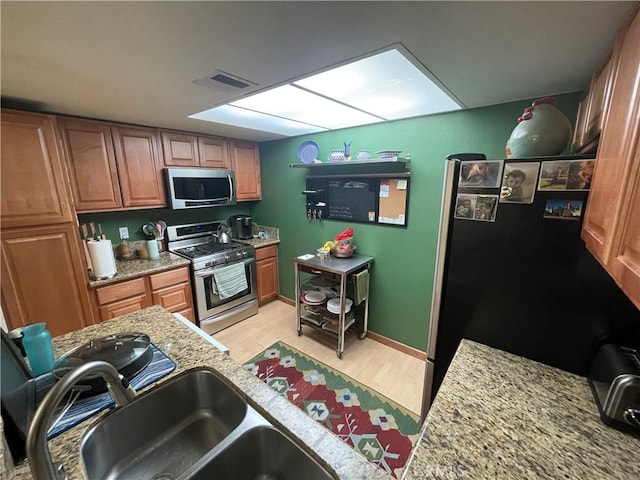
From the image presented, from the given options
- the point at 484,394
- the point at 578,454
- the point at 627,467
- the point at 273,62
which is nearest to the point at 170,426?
the point at 484,394

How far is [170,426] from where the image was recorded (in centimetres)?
97

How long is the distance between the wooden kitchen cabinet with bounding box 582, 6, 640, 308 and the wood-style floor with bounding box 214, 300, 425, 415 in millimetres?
1735

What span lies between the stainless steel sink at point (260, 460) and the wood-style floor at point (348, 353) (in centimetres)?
148

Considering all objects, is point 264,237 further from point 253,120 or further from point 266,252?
point 253,120

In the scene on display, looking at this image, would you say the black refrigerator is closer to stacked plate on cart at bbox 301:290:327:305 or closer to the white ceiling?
the white ceiling

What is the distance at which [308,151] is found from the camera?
288 centimetres

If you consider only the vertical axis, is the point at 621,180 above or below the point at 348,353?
above

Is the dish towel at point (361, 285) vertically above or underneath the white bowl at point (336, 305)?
above

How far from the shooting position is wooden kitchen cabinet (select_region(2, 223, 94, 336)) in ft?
5.29

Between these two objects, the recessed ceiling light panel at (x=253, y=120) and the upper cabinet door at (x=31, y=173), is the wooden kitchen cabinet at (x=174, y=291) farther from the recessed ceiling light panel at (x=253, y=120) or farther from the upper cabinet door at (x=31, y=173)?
the recessed ceiling light panel at (x=253, y=120)

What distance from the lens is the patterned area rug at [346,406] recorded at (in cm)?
163

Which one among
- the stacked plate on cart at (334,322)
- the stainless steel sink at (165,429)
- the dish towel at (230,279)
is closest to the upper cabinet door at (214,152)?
the dish towel at (230,279)

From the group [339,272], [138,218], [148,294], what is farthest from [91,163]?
[339,272]

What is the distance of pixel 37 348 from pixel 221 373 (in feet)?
2.20
